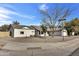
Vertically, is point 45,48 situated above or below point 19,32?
below

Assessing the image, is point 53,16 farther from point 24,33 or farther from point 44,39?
point 24,33

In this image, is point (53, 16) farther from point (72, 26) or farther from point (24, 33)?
point (24, 33)

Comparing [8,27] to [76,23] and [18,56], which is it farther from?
[76,23]

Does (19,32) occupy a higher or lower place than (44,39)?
higher

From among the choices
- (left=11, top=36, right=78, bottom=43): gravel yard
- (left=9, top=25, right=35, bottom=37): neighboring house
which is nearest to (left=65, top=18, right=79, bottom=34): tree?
(left=11, top=36, right=78, bottom=43): gravel yard

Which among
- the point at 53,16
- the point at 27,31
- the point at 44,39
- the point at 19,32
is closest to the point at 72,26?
the point at 53,16

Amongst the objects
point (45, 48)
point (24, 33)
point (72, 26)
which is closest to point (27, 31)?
point (24, 33)

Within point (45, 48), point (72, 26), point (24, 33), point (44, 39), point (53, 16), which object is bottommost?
point (45, 48)

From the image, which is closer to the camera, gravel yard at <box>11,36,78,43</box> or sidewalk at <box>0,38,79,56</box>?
sidewalk at <box>0,38,79,56</box>

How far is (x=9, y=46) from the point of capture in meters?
6.74

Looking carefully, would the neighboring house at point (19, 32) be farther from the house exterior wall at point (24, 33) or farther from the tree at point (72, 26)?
the tree at point (72, 26)

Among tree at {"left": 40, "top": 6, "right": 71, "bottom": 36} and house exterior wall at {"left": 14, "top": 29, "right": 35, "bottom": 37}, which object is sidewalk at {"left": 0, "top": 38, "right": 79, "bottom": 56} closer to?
house exterior wall at {"left": 14, "top": 29, "right": 35, "bottom": 37}

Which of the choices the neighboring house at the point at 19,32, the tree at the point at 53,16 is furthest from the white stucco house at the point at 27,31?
the tree at the point at 53,16

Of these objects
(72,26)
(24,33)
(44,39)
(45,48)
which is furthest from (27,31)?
(72,26)
